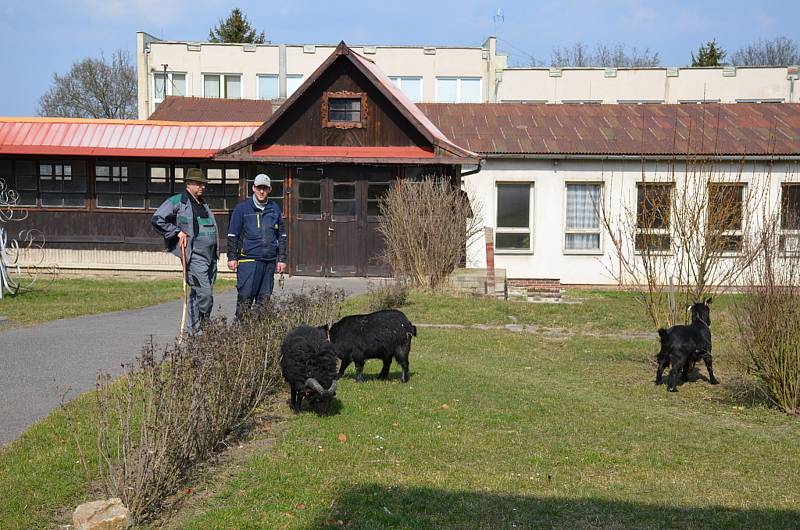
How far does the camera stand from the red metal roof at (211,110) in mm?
31125

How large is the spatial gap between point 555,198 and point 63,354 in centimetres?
1559

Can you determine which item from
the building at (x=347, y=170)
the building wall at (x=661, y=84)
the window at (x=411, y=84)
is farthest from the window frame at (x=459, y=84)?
the building at (x=347, y=170)

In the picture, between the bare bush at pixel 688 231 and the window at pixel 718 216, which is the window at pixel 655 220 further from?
the window at pixel 718 216

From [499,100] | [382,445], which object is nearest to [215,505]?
[382,445]

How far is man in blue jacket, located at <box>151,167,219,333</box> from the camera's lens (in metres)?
9.70

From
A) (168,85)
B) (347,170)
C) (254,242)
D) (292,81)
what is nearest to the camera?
(254,242)

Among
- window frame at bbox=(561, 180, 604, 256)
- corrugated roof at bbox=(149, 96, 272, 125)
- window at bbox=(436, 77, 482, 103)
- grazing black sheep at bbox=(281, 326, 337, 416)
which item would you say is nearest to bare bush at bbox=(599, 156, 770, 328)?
grazing black sheep at bbox=(281, 326, 337, 416)

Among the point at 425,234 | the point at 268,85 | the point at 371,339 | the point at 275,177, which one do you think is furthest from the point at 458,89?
the point at 371,339

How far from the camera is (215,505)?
589cm

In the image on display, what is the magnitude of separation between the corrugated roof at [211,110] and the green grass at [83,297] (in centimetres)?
960

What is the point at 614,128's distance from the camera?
25.9 metres

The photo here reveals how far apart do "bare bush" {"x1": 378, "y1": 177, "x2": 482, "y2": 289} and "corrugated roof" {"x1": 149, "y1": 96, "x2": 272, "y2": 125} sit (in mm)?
13481

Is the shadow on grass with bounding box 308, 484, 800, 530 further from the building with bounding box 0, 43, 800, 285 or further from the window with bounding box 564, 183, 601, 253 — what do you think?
the window with bounding box 564, 183, 601, 253

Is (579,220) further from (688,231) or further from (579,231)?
(688,231)
